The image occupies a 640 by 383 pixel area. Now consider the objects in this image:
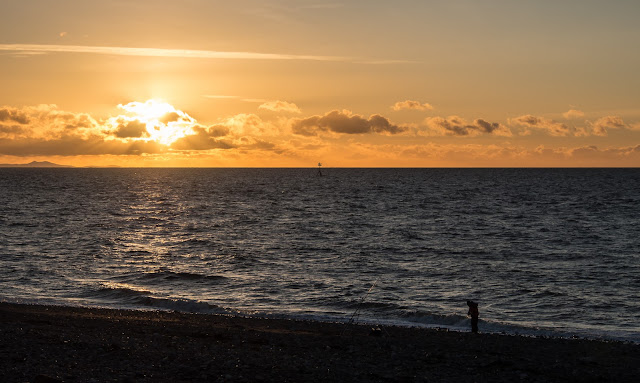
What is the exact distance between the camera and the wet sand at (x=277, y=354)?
15328mm

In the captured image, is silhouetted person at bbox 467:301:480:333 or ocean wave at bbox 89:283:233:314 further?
ocean wave at bbox 89:283:233:314

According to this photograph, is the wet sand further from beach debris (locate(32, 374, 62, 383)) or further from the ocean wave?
the ocean wave

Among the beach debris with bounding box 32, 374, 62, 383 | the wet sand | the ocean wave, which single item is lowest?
the ocean wave

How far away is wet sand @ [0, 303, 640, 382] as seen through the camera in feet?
50.3

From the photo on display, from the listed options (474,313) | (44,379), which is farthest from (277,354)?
(474,313)

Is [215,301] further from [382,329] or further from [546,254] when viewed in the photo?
[546,254]

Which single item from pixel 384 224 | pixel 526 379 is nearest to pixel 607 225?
pixel 384 224

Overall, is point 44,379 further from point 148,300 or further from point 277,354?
point 148,300

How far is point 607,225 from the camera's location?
229 feet

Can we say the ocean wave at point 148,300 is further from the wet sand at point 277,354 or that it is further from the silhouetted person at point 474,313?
the silhouetted person at point 474,313

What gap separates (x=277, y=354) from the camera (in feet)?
58.1

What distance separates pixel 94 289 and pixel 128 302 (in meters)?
3.87

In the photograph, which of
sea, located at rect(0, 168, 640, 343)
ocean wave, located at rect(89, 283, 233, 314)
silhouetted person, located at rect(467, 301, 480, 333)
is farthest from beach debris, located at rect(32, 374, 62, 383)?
silhouetted person, located at rect(467, 301, 480, 333)

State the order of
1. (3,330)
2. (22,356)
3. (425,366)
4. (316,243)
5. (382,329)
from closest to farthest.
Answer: (22,356) < (425,366) < (3,330) < (382,329) < (316,243)
